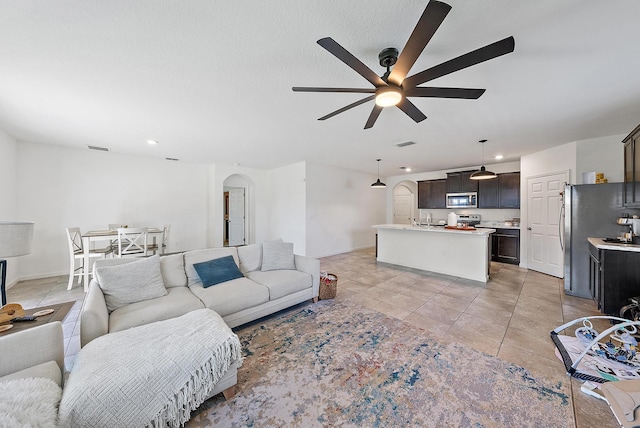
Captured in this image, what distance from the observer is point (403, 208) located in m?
9.45

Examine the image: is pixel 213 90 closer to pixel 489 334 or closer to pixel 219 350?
pixel 219 350

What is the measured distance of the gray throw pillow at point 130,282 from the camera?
216 cm

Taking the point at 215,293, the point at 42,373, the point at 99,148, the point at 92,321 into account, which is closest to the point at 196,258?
the point at 215,293

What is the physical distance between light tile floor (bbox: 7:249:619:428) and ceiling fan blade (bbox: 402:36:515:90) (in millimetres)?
2325

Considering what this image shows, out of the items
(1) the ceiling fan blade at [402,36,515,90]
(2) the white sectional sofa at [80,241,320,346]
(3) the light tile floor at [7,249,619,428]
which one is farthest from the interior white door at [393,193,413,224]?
(1) the ceiling fan blade at [402,36,515,90]

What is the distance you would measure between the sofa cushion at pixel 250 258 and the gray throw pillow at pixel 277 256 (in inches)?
2.8

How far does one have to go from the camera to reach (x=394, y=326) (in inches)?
103

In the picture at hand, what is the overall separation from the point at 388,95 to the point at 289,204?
497 cm

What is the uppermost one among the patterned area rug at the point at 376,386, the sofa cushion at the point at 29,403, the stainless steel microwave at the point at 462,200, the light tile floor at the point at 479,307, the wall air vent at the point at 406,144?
the wall air vent at the point at 406,144

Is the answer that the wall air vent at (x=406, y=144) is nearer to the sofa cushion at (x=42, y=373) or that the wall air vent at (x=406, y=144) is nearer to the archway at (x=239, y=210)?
the archway at (x=239, y=210)

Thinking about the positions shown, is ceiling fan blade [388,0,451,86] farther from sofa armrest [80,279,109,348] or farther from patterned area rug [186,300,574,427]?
sofa armrest [80,279,109,348]

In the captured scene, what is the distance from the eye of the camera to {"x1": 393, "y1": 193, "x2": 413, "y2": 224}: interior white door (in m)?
9.28

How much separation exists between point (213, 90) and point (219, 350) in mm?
2400

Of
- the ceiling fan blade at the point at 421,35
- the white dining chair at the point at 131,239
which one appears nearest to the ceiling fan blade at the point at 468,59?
the ceiling fan blade at the point at 421,35
